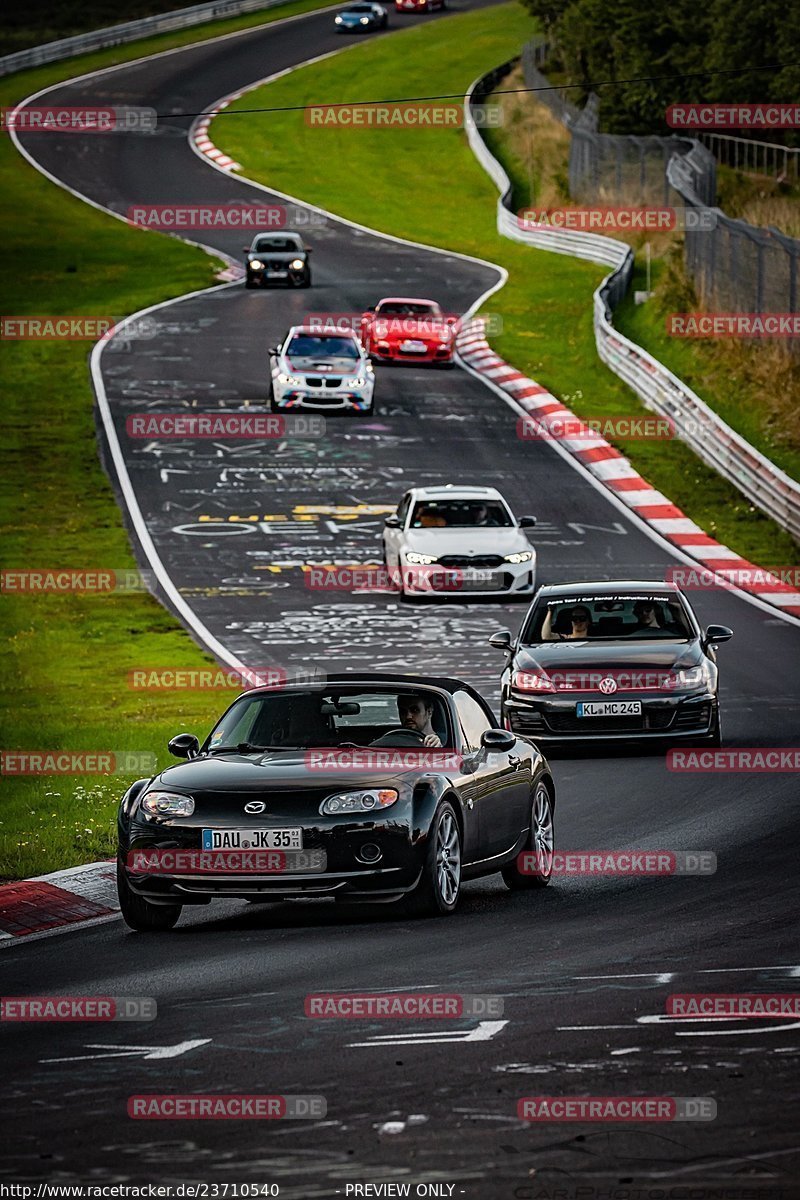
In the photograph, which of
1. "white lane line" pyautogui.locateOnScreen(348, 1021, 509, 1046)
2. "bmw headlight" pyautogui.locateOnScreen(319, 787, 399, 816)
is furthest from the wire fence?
"white lane line" pyautogui.locateOnScreen(348, 1021, 509, 1046)

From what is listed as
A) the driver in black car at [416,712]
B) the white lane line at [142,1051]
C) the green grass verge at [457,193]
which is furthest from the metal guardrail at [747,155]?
the white lane line at [142,1051]

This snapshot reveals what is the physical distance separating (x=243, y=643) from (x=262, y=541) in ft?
23.8

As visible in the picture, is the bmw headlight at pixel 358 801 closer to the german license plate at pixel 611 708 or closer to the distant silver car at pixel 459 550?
the german license plate at pixel 611 708

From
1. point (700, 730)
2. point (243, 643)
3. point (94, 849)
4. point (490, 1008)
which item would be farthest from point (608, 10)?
point (490, 1008)

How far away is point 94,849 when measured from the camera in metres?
14.3

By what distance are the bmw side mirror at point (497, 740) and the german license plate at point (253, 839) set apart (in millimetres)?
1631

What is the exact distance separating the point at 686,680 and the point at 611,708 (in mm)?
652

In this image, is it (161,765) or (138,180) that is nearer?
(161,765)

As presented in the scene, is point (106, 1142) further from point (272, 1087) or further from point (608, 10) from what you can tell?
point (608, 10)

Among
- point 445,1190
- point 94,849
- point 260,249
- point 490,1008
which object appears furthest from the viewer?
point 260,249

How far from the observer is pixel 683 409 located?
38781 mm

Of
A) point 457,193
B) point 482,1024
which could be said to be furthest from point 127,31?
point 482,1024

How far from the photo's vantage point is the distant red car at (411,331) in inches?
1879

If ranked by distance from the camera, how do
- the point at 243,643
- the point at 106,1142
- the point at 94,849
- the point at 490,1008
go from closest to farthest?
the point at 106,1142 < the point at 490,1008 < the point at 94,849 < the point at 243,643
